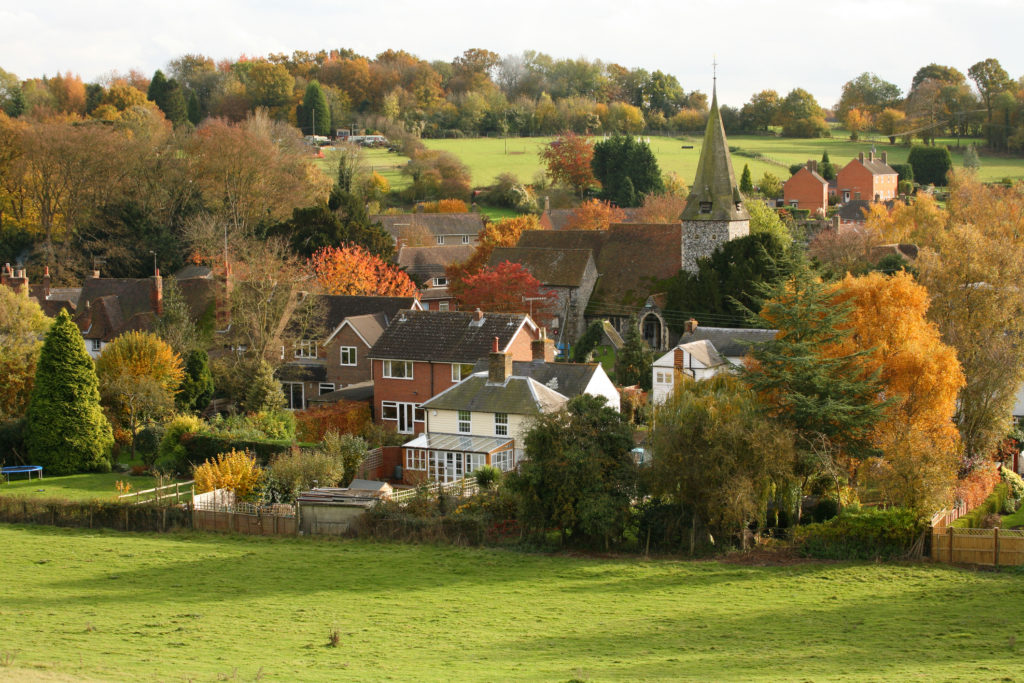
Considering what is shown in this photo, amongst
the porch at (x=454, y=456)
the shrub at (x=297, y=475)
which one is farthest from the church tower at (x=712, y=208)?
the shrub at (x=297, y=475)

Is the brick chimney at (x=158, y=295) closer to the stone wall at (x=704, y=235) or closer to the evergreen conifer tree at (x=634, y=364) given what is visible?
the evergreen conifer tree at (x=634, y=364)

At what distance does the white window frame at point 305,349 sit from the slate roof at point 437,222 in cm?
3946

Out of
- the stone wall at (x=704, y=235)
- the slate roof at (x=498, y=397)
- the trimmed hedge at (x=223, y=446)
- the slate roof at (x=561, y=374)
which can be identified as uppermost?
the stone wall at (x=704, y=235)

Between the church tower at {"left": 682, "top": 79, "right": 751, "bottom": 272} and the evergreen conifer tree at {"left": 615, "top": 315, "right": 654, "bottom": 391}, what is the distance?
1324 centimetres

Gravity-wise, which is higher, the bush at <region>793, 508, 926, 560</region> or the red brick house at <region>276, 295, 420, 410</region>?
the red brick house at <region>276, 295, 420, 410</region>

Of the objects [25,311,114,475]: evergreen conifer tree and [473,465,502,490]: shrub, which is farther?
[25,311,114,475]: evergreen conifer tree

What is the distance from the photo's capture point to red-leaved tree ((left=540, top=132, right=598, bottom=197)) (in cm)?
11606

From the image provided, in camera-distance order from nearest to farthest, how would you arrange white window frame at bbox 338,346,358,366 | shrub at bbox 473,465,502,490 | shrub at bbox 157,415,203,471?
1. shrub at bbox 473,465,502,490
2. shrub at bbox 157,415,203,471
3. white window frame at bbox 338,346,358,366

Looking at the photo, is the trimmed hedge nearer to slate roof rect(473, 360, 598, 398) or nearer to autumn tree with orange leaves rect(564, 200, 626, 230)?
slate roof rect(473, 360, 598, 398)

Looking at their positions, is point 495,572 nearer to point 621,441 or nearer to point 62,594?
point 621,441

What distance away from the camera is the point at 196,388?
155 feet

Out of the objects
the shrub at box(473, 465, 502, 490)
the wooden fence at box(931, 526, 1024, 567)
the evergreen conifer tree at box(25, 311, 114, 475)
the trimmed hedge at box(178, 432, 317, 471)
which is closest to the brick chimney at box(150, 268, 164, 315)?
the evergreen conifer tree at box(25, 311, 114, 475)

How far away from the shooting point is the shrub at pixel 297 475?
36062 mm

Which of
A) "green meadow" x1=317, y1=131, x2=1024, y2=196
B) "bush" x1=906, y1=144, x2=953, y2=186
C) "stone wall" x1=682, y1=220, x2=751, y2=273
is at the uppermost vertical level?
"green meadow" x1=317, y1=131, x2=1024, y2=196
